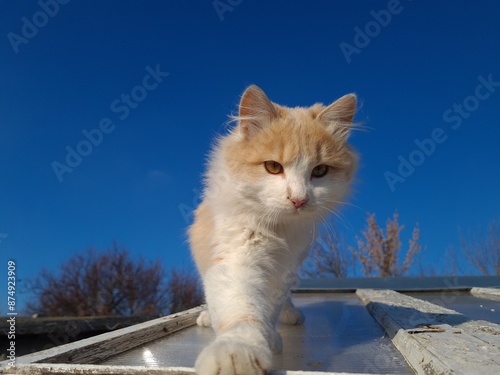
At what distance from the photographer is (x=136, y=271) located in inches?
607

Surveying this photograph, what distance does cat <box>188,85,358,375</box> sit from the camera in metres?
1.51

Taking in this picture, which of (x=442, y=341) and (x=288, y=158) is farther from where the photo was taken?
(x=288, y=158)

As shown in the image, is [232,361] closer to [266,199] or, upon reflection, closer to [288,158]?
[266,199]

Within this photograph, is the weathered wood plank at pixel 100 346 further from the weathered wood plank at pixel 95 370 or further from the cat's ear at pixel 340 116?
the cat's ear at pixel 340 116

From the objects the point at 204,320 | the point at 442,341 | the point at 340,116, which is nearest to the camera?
the point at 442,341

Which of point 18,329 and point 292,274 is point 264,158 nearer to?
point 292,274

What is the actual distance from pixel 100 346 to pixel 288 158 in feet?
3.25

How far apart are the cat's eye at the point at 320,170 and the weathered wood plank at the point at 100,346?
0.98m

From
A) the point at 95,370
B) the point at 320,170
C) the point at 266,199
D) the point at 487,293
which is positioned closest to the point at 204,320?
the point at 266,199

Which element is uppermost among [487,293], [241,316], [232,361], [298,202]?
[298,202]

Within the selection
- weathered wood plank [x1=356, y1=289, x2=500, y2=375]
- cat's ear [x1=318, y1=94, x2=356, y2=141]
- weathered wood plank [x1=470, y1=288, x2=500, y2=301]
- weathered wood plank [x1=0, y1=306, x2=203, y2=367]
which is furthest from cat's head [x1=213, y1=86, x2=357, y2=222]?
weathered wood plank [x1=470, y1=288, x2=500, y2=301]

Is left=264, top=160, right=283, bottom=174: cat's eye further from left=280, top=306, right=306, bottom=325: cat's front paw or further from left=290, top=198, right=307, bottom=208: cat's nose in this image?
left=280, top=306, right=306, bottom=325: cat's front paw

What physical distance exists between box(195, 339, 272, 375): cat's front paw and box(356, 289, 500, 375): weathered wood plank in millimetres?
415

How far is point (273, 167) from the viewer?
178 cm
